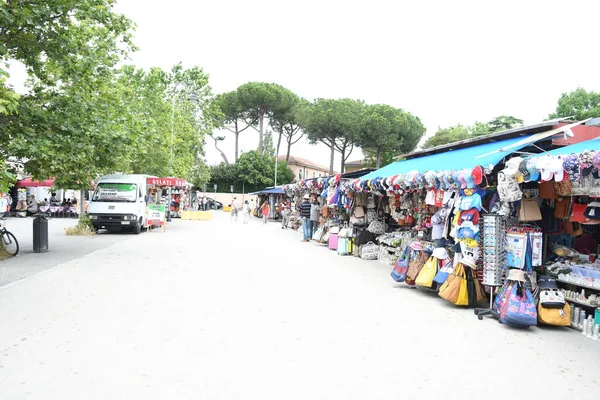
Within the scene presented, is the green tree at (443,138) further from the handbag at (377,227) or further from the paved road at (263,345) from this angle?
the paved road at (263,345)

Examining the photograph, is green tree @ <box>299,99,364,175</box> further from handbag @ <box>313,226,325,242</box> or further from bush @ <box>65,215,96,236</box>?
bush @ <box>65,215,96,236</box>

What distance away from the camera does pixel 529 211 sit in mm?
6773

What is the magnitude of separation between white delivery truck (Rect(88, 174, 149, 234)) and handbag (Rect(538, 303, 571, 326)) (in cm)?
1624

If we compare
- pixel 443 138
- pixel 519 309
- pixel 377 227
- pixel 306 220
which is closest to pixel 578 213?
pixel 519 309

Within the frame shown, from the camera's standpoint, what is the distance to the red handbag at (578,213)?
6.34 metres

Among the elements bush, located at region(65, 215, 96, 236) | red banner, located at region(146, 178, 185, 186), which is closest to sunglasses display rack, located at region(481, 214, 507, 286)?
bush, located at region(65, 215, 96, 236)

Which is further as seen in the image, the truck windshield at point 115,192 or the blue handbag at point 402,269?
the truck windshield at point 115,192

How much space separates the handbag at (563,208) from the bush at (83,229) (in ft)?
55.6

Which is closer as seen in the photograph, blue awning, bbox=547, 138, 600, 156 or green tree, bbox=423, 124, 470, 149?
blue awning, bbox=547, 138, 600, 156

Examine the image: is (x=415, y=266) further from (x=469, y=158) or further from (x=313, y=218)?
(x=313, y=218)

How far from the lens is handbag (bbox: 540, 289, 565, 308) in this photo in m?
5.96

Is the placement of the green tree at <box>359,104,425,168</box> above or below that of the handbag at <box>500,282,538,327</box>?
above

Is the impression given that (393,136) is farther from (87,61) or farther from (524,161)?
(524,161)

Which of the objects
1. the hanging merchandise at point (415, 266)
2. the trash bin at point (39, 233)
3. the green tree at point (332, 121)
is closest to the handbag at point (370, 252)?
the hanging merchandise at point (415, 266)
